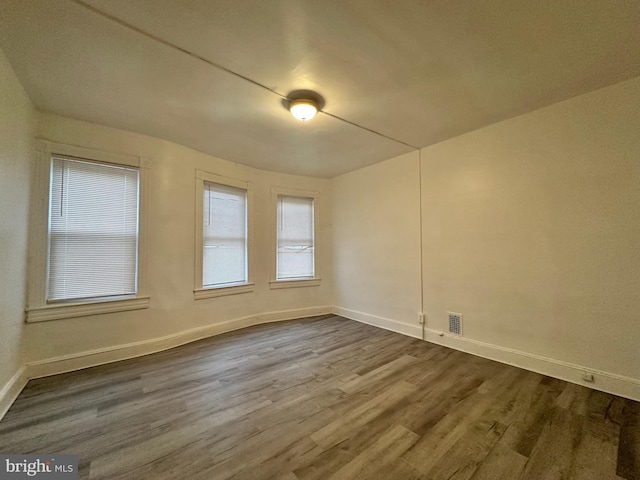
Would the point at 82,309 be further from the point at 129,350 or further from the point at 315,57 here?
the point at 315,57

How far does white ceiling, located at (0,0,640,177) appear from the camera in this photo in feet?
4.81

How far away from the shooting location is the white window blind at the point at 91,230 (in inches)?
102

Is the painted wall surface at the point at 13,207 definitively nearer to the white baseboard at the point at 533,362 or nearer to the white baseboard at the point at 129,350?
the white baseboard at the point at 129,350

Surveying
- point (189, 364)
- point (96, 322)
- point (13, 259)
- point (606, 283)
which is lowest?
point (189, 364)

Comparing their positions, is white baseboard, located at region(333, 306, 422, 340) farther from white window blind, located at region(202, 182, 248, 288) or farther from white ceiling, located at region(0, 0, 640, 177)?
white ceiling, located at region(0, 0, 640, 177)

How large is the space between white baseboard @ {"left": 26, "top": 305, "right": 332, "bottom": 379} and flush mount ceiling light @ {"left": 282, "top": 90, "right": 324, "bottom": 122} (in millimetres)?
3000

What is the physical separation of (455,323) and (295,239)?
2.81 meters

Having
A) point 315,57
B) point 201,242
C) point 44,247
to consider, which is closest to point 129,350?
point 44,247

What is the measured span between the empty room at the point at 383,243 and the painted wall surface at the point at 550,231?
0.02 meters

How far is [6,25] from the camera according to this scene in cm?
154

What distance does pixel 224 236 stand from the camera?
12.7 ft

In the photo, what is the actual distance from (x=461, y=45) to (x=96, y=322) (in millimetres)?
4103

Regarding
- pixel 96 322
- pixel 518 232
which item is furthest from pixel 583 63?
pixel 96 322

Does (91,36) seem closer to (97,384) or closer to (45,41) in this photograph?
(45,41)
